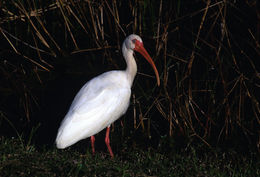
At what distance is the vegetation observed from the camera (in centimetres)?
501

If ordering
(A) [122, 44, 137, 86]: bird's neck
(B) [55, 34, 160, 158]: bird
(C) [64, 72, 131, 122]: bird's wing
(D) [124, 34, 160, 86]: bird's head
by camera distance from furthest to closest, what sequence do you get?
(A) [122, 44, 137, 86]: bird's neck, (D) [124, 34, 160, 86]: bird's head, (C) [64, 72, 131, 122]: bird's wing, (B) [55, 34, 160, 158]: bird

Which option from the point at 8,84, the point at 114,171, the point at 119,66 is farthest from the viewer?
the point at 8,84

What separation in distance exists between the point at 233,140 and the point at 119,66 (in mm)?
1956

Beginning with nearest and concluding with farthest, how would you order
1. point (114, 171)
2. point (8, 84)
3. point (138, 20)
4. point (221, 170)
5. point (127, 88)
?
point (114, 171) → point (221, 170) → point (127, 88) → point (138, 20) → point (8, 84)

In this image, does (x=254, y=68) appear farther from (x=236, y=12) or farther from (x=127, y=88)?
(x=127, y=88)

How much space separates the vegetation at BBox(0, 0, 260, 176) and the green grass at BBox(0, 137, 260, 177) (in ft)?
0.05

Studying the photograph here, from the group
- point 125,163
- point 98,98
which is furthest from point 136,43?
point 125,163

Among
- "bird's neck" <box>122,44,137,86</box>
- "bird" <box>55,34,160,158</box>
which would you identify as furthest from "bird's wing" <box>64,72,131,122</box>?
"bird's neck" <box>122,44,137,86</box>

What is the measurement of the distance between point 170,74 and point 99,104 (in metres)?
1.40

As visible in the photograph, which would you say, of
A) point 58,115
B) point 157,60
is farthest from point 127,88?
point 58,115

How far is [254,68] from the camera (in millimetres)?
5000

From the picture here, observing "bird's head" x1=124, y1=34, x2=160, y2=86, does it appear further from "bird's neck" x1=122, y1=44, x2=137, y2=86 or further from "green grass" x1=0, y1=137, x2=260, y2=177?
"green grass" x1=0, y1=137, x2=260, y2=177

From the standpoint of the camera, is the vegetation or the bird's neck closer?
the vegetation

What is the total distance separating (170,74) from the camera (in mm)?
6086
